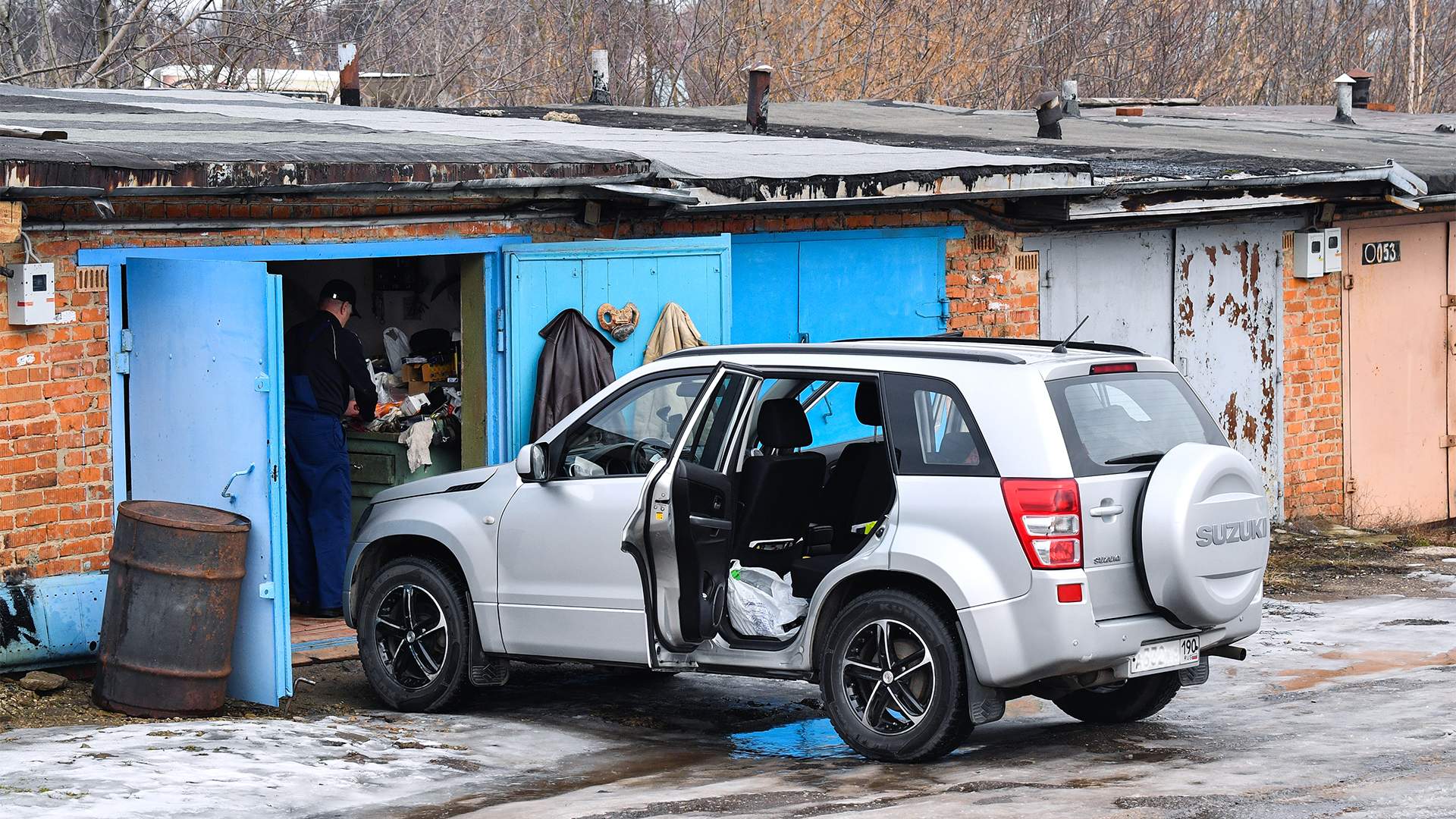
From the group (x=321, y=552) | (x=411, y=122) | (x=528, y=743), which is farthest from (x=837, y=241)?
(x=528, y=743)

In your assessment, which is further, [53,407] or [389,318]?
[389,318]

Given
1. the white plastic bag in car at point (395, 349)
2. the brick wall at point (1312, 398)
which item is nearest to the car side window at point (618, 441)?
the white plastic bag in car at point (395, 349)

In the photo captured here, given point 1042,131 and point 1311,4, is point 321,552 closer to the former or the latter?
point 1042,131

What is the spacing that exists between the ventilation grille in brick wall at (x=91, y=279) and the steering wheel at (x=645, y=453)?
2760 millimetres

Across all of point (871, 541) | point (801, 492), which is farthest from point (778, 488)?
point (871, 541)

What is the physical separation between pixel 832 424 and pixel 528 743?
4.36 meters

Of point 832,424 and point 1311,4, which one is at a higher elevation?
point 1311,4

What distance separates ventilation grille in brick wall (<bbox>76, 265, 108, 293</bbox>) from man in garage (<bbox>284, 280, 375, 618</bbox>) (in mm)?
1696

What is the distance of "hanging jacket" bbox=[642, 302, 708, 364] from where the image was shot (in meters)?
10.3

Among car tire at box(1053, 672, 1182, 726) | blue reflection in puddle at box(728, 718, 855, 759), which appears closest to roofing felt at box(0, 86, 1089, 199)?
blue reflection in puddle at box(728, 718, 855, 759)

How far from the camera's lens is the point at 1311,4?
39.7 metres

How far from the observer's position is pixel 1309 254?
46.2ft

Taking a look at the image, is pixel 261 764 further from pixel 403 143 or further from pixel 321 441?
pixel 403 143

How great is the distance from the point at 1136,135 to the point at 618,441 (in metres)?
10.1
